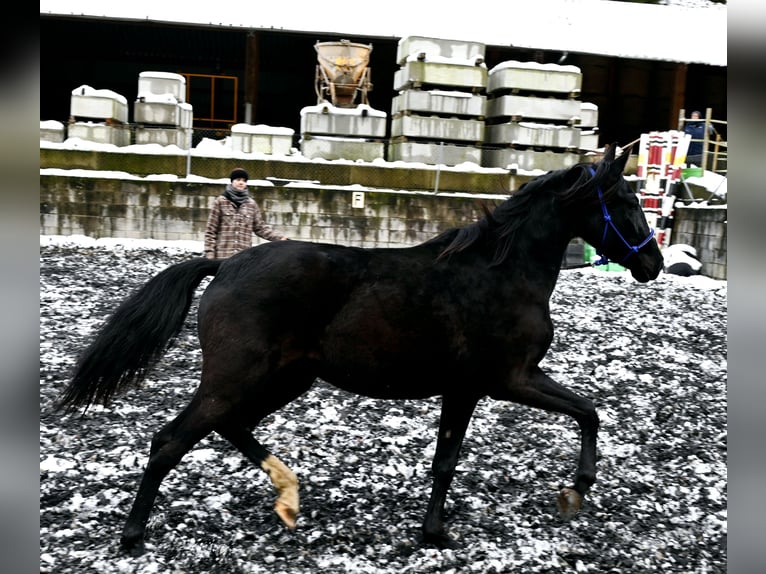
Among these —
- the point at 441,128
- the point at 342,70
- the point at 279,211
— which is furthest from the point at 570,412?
the point at 342,70

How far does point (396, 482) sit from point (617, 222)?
7.11ft

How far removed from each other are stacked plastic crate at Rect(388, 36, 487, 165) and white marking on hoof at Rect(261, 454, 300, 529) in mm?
11010

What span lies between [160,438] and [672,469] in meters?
3.55

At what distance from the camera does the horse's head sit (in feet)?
13.4

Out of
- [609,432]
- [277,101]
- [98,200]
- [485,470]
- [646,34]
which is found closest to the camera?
[485,470]

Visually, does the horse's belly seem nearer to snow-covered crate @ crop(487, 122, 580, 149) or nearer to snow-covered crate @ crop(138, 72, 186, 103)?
snow-covered crate @ crop(487, 122, 580, 149)

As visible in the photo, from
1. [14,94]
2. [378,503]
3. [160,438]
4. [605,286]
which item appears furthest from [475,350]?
[605,286]

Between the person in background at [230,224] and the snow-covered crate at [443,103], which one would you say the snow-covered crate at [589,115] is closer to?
the snow-covered crate at [443,103]

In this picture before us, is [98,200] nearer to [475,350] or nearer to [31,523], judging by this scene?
[475,350]

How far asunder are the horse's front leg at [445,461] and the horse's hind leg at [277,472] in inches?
29.9

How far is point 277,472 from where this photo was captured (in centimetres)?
375

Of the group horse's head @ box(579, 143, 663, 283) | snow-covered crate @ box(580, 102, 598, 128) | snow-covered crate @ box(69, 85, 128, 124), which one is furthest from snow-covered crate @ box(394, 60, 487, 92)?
horse's head @ box(579, 143, 663, 283)

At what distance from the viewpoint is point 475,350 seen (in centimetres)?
382

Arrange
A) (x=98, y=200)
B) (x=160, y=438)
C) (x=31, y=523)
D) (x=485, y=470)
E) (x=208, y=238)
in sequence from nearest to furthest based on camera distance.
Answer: (x=31, y=523), (x=160, y=438), (x=485, y=470), (x=208, y=238), (x=98, y=200)
